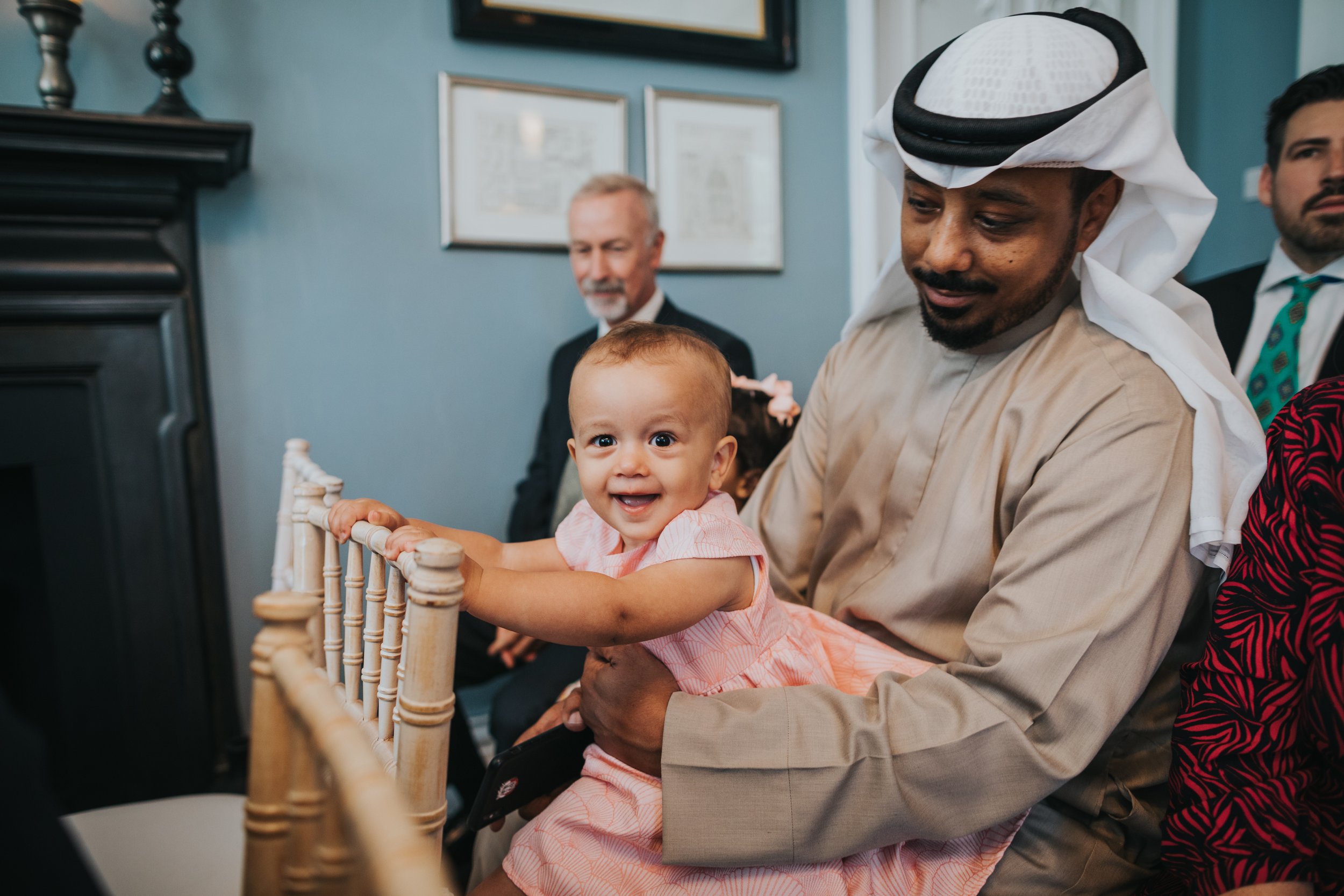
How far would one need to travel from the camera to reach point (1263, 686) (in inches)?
39.1

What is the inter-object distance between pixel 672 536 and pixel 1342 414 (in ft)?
2.83

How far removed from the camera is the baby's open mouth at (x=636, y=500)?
1.10m

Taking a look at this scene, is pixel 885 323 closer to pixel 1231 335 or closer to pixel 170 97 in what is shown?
pixel 1231 335

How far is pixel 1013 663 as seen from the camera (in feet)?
3.43

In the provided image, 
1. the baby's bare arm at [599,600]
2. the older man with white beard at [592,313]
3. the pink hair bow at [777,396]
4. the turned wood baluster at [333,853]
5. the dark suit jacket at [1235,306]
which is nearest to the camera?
the turned wood baluster at [333,853]

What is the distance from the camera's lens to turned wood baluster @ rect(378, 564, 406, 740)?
960 mm

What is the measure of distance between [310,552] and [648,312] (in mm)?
1649

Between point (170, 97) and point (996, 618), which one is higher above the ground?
point (170, 97)

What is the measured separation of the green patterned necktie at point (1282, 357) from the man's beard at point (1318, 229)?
0.08 m

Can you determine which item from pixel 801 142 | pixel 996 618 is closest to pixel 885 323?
pixel 996 618

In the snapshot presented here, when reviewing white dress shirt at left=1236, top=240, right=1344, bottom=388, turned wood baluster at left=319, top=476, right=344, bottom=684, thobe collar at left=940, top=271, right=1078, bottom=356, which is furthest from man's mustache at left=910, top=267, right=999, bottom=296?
white dress shirt at left=1236, top=240, right=1344, bottom=388

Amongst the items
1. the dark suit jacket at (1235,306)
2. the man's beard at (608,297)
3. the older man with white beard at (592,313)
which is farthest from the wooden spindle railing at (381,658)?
the dark suit jacket at (1235,306)

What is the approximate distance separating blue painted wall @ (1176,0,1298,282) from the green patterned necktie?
1.01 m

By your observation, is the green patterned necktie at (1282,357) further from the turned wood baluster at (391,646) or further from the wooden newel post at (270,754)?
the wooden newel post at (270,754)
